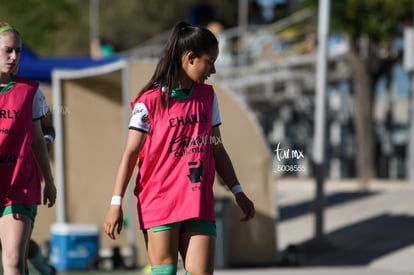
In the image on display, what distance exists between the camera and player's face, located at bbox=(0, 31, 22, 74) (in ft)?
16.9

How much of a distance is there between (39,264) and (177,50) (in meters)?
3.01

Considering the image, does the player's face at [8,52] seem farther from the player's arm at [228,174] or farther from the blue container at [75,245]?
the blue container at [75,245]

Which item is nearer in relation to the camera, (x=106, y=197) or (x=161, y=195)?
(x=161, y=195)

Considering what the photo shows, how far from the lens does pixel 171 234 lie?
471 centimetres

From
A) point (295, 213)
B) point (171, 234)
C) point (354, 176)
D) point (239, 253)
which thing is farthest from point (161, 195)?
point (354, 176)

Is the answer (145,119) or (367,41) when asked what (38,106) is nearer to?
(145,119)

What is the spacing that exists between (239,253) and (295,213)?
4.82 meters

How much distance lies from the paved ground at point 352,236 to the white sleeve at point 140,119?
6120 millimetres

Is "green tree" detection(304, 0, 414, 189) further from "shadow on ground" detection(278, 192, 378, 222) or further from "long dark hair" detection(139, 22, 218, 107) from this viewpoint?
"long dark hair" detection(139, 22, 218, 107)

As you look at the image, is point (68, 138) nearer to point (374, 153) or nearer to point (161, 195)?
point (161, 195)

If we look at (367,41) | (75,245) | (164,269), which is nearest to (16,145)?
(164,269)

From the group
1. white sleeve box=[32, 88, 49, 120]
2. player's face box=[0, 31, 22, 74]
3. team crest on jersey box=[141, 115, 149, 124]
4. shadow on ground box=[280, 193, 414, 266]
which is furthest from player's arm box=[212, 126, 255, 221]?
shadow on ground box=[280, 193, 414, 266]

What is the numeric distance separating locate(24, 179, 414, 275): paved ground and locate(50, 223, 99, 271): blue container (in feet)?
1.00

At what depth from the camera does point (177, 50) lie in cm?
478
